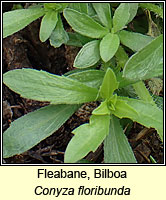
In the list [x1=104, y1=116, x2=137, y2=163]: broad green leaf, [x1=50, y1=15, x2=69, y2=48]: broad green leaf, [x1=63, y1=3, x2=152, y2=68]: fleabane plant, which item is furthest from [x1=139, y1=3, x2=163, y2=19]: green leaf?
[x1=104, y1=116, x2=137, y2=163]: broad green leaf

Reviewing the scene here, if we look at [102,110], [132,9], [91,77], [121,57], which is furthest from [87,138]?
[132,9]

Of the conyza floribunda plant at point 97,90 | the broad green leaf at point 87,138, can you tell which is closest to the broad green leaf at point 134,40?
the conyza floribunda plant at point 97,90

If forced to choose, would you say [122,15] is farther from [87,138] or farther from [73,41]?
[87,138]

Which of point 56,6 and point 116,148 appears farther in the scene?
point 56,6

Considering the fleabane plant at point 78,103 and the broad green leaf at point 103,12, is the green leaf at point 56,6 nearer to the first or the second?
the broad green leaf at point 103,12

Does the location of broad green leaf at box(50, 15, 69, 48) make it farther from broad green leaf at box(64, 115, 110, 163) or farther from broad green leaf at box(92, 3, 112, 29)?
broad green leaf at box(64, 115, 110, 163)

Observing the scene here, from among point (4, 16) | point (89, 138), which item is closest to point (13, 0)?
point (4, 16)
